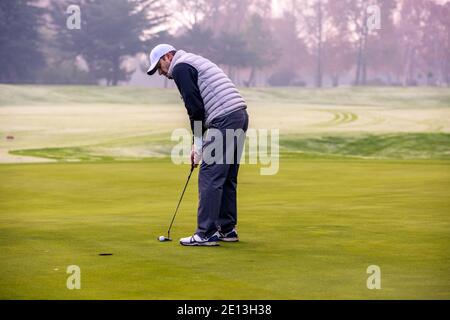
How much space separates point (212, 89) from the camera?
8656 mm

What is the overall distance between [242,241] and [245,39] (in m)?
60.1

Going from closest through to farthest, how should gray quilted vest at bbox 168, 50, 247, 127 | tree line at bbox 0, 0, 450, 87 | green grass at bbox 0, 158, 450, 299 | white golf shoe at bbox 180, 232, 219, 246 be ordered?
1. green grass at bbox 0, 158, 450, 299
2. white golf shoe at bbox 180, 232, 219, 246
3. gray quilted vest at bbox 168, 50, 247, 127
4. tree line at bbox 0, 0, 450, 87

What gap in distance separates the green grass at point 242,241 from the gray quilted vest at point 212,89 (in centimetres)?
118

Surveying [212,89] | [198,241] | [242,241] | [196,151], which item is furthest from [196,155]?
[242,241]

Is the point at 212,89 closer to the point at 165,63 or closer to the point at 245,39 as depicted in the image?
the point at 165,63

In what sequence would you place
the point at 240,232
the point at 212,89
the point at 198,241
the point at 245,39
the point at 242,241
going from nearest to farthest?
the point at 198,241 → the point at 212,89 → the point at 242,241 → the point at 240,232 → the point at 245,39

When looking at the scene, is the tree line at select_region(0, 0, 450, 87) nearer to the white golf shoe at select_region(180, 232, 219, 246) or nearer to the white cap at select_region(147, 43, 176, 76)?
the white cap at select_region(147, 43, 176, 76)

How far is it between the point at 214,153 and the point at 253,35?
62.2 metres

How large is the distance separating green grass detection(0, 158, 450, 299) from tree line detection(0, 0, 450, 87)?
41.3 m

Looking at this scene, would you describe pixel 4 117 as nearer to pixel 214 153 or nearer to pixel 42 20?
pixel 42 20

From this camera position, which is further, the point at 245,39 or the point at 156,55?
the point at 245,39

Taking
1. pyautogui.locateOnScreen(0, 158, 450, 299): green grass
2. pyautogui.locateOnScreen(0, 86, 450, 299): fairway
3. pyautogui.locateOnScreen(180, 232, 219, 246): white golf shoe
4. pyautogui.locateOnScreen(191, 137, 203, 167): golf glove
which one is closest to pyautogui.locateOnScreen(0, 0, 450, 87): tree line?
pyautogui.locateOnScreen(0, 86, 450, 299): fairway

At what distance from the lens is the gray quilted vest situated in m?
8.62

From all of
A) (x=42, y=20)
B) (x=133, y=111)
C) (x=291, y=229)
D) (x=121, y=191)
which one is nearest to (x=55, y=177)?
(x=121, y=191)
